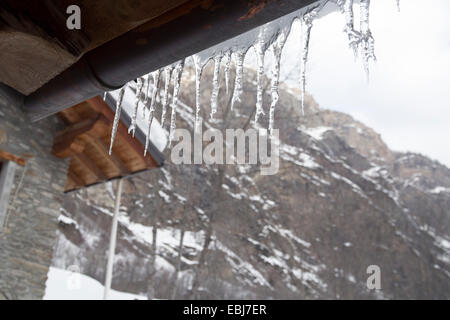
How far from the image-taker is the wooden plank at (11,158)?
14.2 feet

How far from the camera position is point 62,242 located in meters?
15.8

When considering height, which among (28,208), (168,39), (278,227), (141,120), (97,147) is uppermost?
(278,227)

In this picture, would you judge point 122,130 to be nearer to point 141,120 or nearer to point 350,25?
point 141,120

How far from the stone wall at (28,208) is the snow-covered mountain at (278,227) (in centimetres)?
594

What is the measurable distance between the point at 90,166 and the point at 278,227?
821 inches

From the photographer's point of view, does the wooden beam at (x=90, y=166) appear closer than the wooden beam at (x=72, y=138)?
No

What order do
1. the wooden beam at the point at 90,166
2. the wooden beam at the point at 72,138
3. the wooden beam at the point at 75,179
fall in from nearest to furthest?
the wooden beam at the point at 72,138 < the wooden beam at the point at 90,166 < the wooden beam at the point at 75,179

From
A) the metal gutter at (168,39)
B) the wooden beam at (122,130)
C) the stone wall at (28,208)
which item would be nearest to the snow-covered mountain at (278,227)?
the wooden beam at (122,130)

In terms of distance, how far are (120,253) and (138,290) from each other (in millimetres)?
2806

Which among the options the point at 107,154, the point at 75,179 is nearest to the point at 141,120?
the point at 107,154

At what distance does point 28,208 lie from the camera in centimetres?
463

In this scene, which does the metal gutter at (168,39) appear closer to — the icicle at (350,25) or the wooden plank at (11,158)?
the icicle at (350,25)

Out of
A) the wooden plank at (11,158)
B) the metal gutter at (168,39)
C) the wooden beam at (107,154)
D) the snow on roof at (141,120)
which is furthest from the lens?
the wooden beam at (107,154)

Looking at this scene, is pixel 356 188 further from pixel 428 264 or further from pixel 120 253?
pixel 120 253
